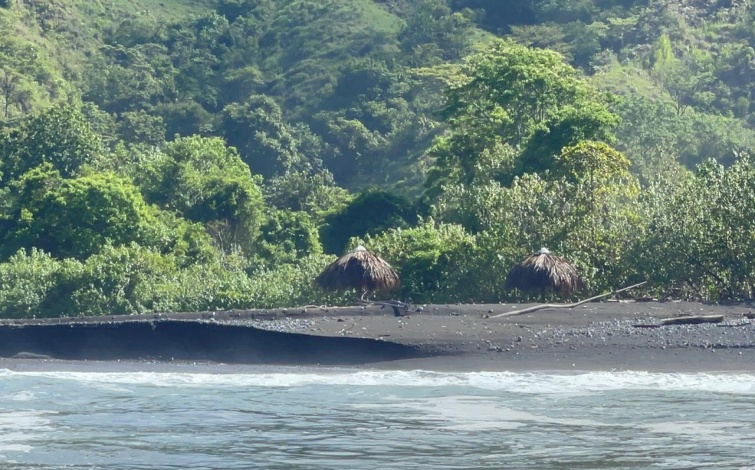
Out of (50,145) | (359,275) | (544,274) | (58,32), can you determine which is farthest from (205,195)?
(58,32)

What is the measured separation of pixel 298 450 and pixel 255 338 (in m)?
4.77

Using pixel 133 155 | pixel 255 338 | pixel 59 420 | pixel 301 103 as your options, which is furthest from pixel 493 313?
pixel 301 103

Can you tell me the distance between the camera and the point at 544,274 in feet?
63.4

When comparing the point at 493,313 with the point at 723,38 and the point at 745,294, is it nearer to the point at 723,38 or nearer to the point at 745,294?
the point at 745,294

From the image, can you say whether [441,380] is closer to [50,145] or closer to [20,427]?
[20,427]

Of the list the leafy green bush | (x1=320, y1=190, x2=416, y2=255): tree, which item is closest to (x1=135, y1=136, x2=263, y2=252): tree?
(x1=320, y1=190, x2=416, y2=255): tree

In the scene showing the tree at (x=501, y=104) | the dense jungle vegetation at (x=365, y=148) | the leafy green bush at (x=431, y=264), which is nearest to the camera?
the dense jungle vegetation at (x=365, y=148)

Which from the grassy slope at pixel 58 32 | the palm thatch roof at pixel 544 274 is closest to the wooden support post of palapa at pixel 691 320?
the palm thatch roof at pixel 544 274

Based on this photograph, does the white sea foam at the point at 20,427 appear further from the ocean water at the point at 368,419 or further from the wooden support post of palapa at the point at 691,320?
the wooden support post of palapa at the point at 691,320

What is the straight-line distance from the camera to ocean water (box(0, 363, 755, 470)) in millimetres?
13531

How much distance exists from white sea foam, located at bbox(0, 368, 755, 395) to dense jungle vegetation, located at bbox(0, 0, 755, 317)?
10.9 feet

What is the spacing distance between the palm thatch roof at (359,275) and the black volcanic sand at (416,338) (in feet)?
1.92

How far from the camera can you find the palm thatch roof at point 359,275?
786 inches

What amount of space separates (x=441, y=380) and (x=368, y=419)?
210cm
